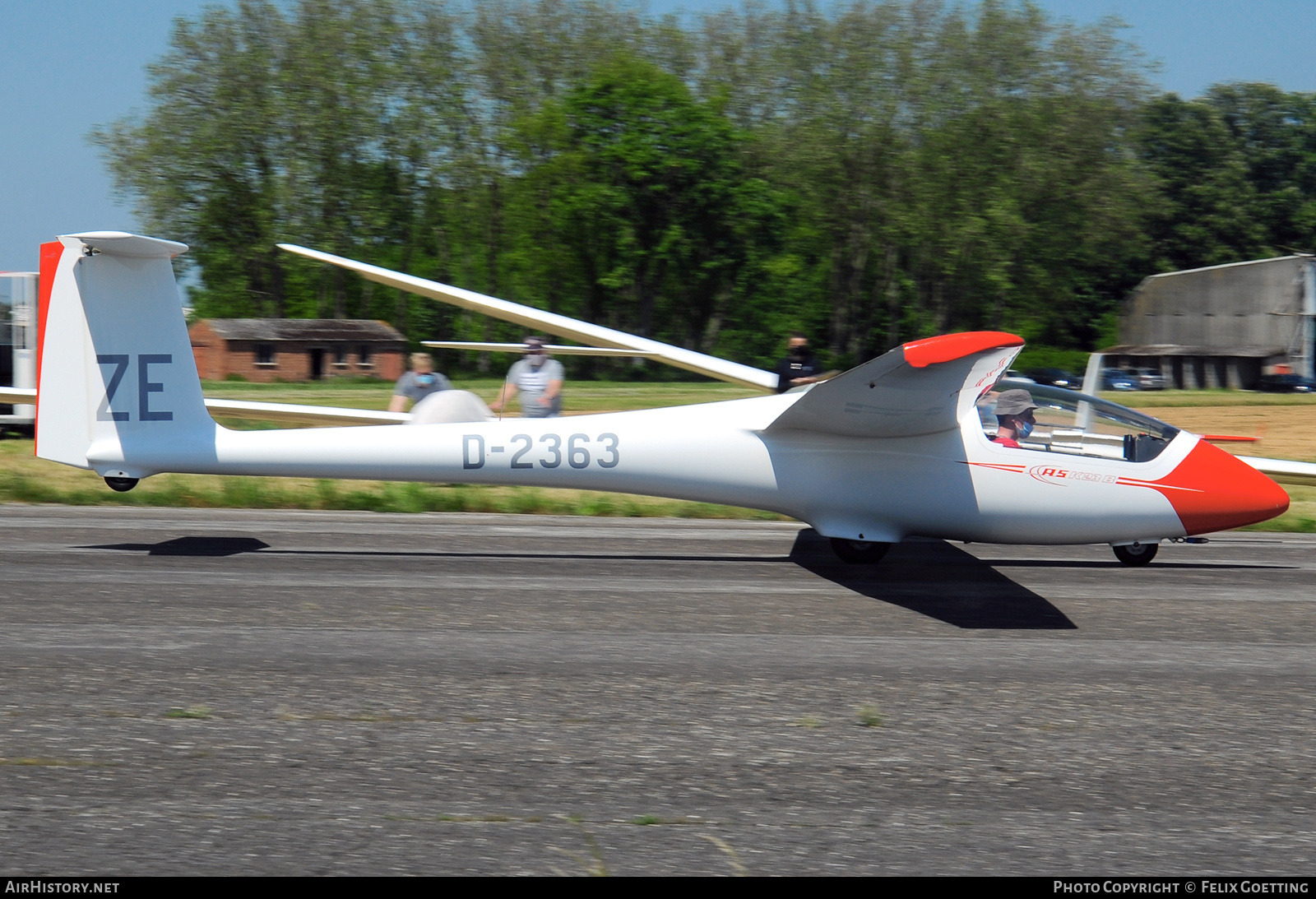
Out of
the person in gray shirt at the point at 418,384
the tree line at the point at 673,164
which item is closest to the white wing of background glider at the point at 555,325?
the person in gray shirt at the point at 418,384

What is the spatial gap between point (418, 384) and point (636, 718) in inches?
361

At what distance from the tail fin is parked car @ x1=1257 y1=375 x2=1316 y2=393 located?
61.8 meters

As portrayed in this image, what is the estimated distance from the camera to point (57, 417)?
8.74 meters

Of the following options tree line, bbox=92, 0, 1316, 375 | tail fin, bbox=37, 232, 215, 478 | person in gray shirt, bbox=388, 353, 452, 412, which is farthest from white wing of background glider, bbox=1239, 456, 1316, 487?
tree line, bbox=92, 0, 1316, 375

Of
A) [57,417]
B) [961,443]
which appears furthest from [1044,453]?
[57,417]

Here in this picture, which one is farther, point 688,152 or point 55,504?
point 688,152

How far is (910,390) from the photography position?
8625mm

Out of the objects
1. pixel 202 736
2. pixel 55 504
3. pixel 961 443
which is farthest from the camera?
pixel 55 504

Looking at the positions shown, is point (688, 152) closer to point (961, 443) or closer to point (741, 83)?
point (741, 83)

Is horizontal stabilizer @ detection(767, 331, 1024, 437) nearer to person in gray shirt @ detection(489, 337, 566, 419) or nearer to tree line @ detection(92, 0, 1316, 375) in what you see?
person in gray shirt @ detection(489, 337, 566, 419)

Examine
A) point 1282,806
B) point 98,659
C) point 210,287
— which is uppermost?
point 210,287

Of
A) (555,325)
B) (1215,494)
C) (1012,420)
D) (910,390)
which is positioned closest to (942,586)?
(1012,420)

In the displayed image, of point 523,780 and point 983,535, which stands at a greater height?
point 983,535

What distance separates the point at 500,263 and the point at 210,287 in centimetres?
1747
